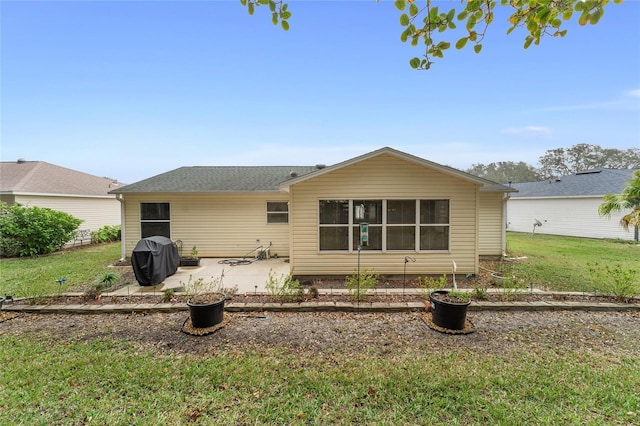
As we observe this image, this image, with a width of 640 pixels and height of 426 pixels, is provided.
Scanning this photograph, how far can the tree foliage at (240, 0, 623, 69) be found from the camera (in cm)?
203

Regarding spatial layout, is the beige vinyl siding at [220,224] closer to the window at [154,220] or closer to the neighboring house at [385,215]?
the window at [154,220]

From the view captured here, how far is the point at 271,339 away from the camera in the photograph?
4121 millimetres

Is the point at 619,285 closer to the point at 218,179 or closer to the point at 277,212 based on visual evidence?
the point at 277,212

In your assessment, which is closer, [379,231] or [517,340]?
[517,340]

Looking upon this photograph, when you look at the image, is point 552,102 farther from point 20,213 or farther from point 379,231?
point 20,213

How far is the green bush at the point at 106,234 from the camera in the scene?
48.8 ft

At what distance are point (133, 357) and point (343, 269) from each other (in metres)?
4.88

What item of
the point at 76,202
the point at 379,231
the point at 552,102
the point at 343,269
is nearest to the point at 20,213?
the point at 76,202

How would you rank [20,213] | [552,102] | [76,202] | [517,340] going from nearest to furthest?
1. [517,340]
2. [20,213]
3. [552,102]
4. [76,202]

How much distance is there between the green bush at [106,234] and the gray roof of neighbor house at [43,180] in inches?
89.4

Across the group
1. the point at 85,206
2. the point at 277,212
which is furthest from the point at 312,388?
the point at 85,206

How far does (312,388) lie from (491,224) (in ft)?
32.9

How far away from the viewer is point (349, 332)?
434 centimetres

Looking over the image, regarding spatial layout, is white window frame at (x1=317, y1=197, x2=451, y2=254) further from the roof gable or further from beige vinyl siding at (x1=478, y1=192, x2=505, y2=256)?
beige vinyl siding at (x1=478, y1=192, x2=505, y2=256)
